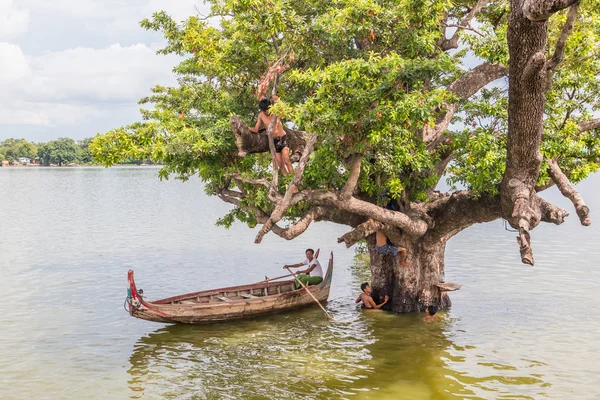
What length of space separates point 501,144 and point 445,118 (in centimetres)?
303

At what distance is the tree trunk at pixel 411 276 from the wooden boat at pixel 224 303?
7.41ft

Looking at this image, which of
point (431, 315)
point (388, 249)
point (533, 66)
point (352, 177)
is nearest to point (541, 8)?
point (533, 66)

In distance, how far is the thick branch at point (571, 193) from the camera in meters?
12.3

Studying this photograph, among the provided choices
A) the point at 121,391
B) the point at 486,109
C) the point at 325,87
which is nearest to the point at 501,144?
the point at 486,109

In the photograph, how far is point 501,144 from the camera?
45.9 ft

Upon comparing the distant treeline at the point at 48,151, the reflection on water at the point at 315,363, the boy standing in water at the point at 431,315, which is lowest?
the reflection on water at the point at 315,363

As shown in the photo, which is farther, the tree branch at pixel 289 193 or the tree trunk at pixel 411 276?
the tree trunk at pixel 411 276

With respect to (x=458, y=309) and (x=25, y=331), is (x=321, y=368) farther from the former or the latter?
(x=25, y=331)

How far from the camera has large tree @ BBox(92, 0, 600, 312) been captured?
1256cm

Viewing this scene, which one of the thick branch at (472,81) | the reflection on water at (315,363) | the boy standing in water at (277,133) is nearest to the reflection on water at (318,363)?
the reflection on water at (315,363)

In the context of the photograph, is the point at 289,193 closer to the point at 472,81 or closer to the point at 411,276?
the point at 411,276

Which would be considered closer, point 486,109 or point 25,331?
point 486,109

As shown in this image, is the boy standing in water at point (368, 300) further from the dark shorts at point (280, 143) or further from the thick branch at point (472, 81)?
the dark shorts at point (280, 143)

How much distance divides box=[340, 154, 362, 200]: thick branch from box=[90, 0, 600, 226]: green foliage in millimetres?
266
